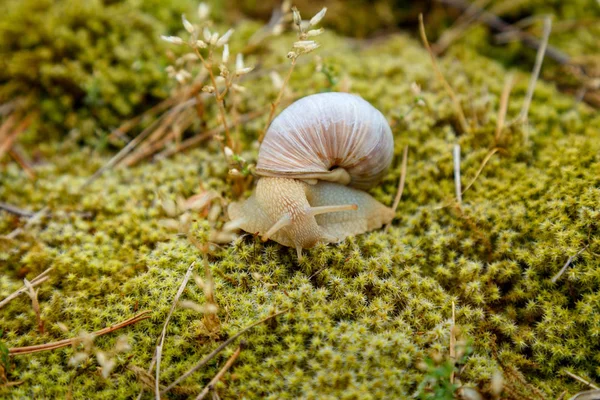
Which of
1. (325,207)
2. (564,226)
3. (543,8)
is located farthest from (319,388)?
(543,8)

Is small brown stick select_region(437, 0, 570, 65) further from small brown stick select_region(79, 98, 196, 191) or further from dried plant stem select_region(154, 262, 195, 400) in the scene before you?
dried plant stem select_region(154, 262, 195, 400)

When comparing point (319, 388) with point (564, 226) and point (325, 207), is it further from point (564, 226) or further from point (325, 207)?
point (564, 226)

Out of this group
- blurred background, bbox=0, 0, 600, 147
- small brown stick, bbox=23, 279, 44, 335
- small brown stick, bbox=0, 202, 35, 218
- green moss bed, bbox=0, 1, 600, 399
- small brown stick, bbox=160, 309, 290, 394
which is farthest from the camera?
blurred background, bbox=0, 0, 600, 147

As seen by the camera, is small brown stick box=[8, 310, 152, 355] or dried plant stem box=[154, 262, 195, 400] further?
small brown stick box=[8, 310, 152, 355]

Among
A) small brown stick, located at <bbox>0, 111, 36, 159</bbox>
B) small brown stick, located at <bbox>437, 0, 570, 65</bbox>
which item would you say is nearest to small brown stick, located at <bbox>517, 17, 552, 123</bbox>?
small brown stick, located at <bbox>437, 0, 570, 65</bbox>

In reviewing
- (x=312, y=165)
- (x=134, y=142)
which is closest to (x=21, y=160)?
(x=134, y=142)

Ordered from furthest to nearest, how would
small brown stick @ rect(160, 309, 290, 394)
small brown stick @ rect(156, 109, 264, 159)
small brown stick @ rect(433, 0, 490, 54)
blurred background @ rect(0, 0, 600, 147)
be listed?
1. small brown stick @ rect(433, 0, 490, 54)
2. blurred background @ rect(0, 0, 600, 147)
3. small brown stick @ rect(156, 109, 264, 159)
4. small brown stick @ rect(160, 309, 290, 394)

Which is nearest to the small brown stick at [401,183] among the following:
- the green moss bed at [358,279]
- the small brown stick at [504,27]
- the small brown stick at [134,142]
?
the green moss bed at [358,279]

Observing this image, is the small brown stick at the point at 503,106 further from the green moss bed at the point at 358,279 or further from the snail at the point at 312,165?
the snail at the point at 312,165
